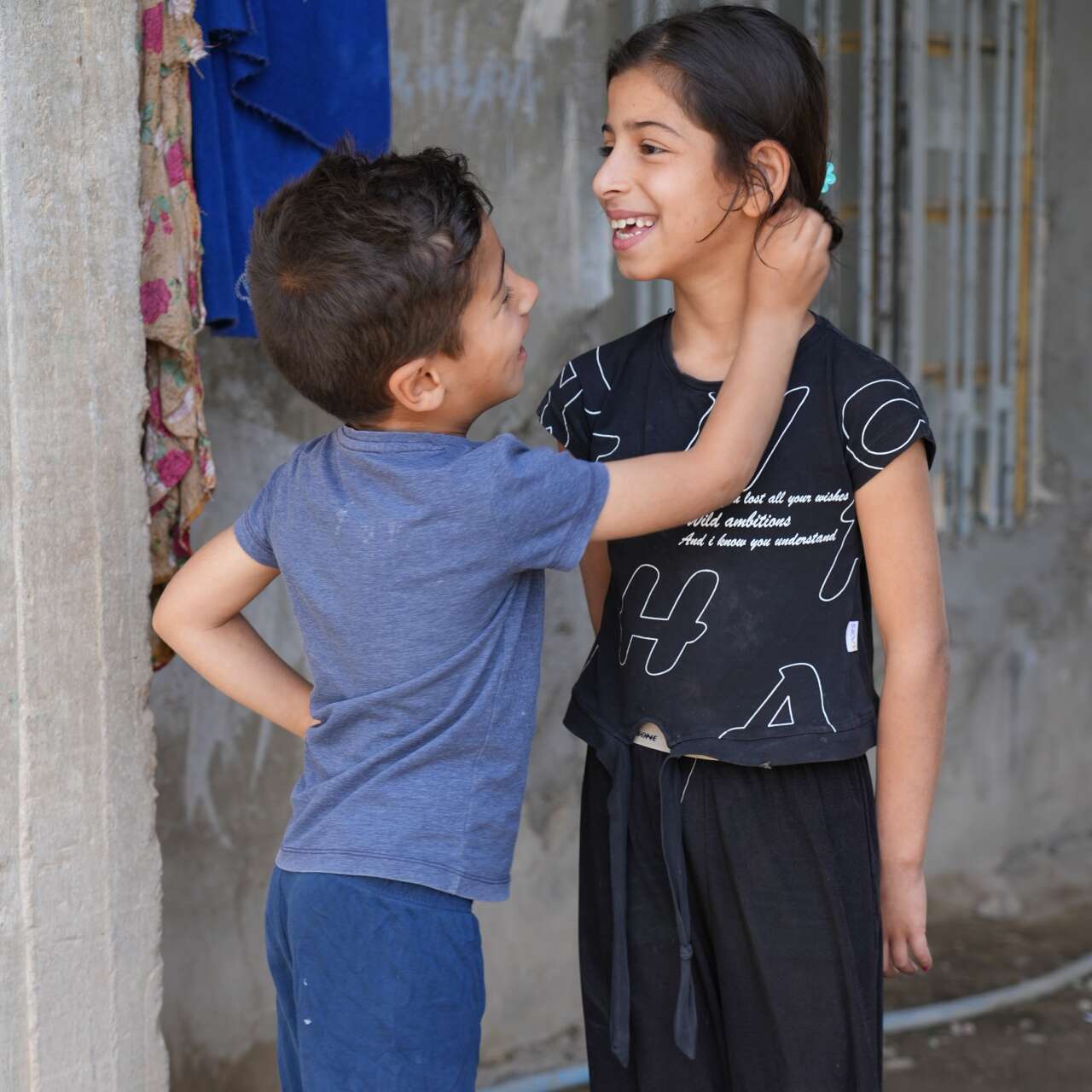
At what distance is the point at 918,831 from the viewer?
1.86m

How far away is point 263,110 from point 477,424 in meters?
0.94

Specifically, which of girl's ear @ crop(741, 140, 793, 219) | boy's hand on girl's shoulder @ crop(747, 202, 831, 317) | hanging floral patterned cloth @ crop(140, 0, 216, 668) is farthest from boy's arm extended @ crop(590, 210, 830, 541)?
hanging floral patterned cloth @ crop(140, 0, 216, 668)

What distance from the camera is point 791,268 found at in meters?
1.73

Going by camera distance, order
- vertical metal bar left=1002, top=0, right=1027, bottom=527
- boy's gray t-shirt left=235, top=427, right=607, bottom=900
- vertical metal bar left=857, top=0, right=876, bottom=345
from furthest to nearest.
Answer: vertical metal bar left=1002, top=0, right=1027, bottom=527, vertical metal bar left=857, top=0, right=876, bottom=345, boy's gray t-shirt left=235, top=427, right=607, bottom=900

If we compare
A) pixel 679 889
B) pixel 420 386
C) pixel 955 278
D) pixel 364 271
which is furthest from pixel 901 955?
pixel 955 278

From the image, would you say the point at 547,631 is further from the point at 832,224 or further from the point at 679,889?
the point at 832,224

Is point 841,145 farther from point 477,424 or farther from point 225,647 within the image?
point 225,647

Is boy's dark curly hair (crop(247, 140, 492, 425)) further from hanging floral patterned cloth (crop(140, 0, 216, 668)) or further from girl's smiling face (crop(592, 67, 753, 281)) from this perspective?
hanging floral patterned cloth (crop(140, 0, 216, 668))

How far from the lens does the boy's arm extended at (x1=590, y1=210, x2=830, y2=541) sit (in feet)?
5.35

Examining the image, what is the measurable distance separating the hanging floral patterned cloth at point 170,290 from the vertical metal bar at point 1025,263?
104 inches

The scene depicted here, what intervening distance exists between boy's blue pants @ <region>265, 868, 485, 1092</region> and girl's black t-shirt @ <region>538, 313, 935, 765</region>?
397 mm

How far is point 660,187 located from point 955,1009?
2.47 metres

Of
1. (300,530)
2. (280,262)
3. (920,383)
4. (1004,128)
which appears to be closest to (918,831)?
(300,530)

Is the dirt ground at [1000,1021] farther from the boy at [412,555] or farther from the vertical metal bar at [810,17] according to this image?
the vertical metal bar at [810,17]
